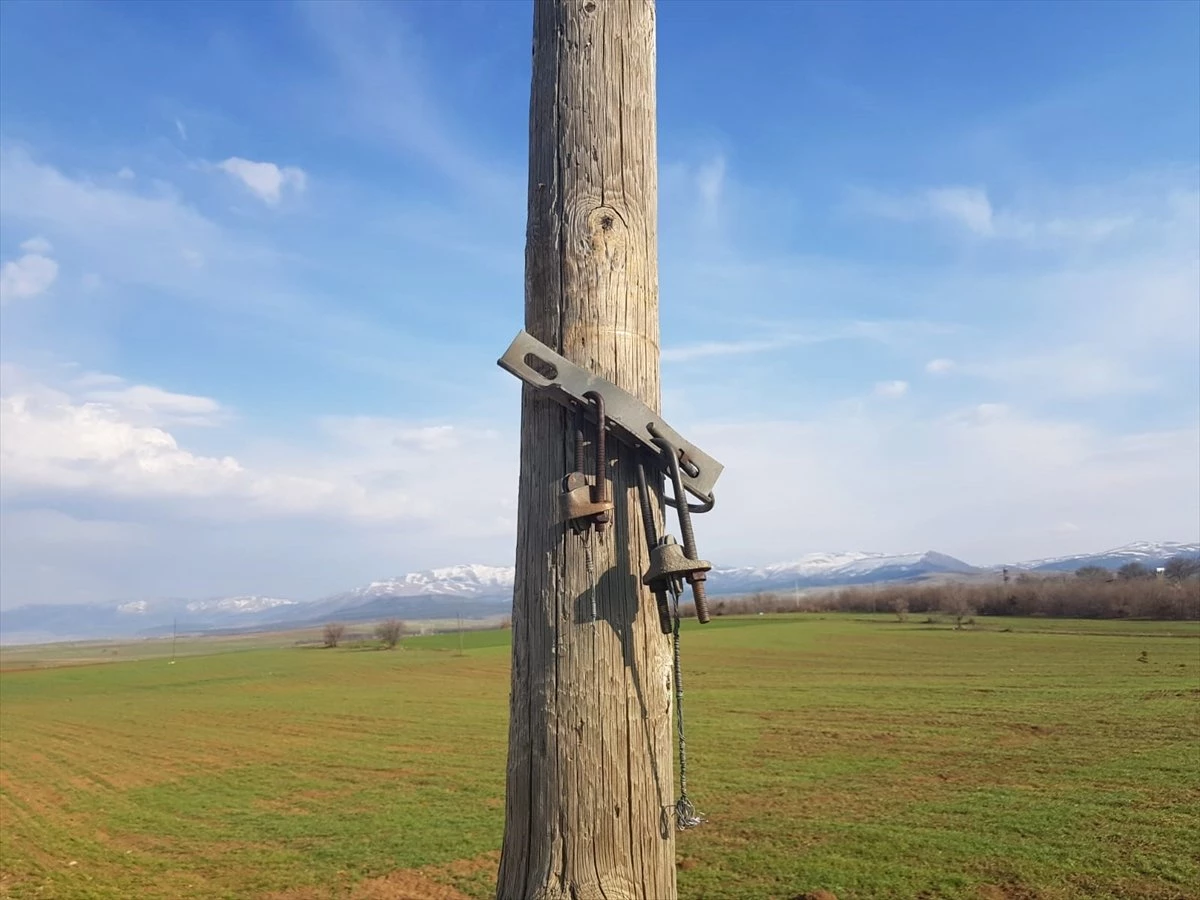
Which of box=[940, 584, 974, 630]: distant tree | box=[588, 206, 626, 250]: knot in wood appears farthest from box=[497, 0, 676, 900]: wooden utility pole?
box=[940, 584, 974, 630]: distant tree

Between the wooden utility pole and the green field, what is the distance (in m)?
9.26

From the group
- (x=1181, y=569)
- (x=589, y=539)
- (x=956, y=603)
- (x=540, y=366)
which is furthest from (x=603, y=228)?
(x=1181, y=569)

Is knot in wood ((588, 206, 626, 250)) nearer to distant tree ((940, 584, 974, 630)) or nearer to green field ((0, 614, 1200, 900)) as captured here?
green field ((0, 614, 1200, 900))

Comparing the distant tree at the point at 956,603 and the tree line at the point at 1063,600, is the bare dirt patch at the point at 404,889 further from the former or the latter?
the distant tree at the point at 956,603

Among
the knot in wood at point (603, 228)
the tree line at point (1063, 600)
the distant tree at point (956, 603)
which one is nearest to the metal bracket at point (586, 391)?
the knot in wood at point (603, 228)

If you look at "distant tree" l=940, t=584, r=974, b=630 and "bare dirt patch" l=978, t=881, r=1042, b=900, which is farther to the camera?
"distant tree" l=940, t=584, r=974, b=630

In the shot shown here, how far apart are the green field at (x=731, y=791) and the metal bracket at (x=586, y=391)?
9500 mm

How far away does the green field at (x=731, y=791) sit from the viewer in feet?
36.6

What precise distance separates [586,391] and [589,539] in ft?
1.11

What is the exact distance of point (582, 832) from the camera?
190 cm

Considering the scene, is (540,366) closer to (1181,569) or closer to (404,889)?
(404,889)

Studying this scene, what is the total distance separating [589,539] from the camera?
79.5 inches

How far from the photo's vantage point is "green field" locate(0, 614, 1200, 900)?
11164 millimetres

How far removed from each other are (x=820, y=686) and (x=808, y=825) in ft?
77.3
